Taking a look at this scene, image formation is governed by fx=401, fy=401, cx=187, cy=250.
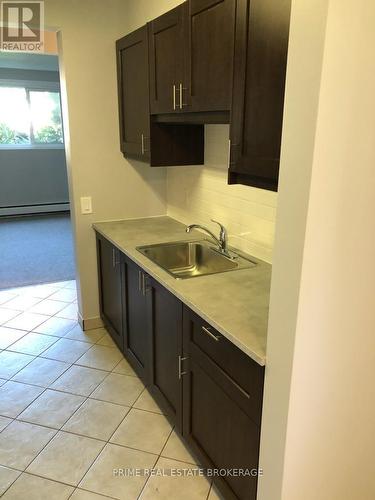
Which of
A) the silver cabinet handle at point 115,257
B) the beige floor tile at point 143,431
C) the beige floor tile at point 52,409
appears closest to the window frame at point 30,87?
the silver cabinet handle at point 115,257

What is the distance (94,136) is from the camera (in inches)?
119

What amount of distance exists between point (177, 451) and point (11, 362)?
1.50m

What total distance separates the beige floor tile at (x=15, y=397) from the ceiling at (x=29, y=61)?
5.03m

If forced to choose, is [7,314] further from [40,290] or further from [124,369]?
[124,369]

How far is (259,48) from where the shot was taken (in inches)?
59.1

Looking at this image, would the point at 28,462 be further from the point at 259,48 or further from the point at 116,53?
the point at 116,53

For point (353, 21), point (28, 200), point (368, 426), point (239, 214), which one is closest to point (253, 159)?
point (353, 21)

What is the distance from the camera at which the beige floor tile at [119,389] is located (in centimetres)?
251

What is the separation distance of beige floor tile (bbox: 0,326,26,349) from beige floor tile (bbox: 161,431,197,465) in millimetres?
1668

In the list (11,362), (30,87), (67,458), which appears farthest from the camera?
(30,87)

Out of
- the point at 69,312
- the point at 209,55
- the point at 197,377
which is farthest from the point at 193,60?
the point at 69,312

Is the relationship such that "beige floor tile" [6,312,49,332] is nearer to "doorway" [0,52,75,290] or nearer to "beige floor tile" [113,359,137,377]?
"beige floor tile" [113,359,137,377]

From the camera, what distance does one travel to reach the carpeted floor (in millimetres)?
4660

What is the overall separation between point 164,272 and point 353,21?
1.41m
